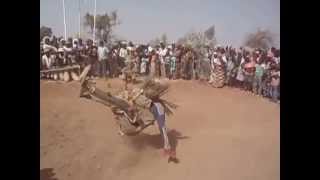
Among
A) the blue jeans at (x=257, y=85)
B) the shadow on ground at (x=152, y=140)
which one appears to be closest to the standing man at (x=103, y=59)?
the shadow on ground at (x=152, y=140)

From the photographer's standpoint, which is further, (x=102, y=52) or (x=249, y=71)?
(x=249, y=71)

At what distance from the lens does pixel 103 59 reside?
10.2ft

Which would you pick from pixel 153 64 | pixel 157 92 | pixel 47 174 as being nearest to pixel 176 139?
pixel 157 92

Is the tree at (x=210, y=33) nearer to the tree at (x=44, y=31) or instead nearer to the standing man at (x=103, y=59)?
the standing man at (x=103, y=59)

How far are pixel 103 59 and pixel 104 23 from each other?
0.21 meters

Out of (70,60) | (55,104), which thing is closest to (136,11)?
(70,60)

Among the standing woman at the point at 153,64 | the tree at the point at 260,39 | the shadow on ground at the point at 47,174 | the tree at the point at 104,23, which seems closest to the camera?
the shadow on ground at the point at 47,174

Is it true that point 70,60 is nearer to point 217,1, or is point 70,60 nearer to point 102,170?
point 102,170

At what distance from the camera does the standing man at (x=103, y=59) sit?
10.1 feet

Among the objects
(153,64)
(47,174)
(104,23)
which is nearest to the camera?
(47,174)

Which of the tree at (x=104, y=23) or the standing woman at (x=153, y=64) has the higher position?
the tree at (x=104, y=23)

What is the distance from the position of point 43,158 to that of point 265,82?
1.42 metres

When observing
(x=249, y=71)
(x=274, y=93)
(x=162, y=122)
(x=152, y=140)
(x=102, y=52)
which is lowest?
(x=152, y=140)

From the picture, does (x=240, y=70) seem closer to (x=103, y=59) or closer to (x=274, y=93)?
(x=274, y=93)
